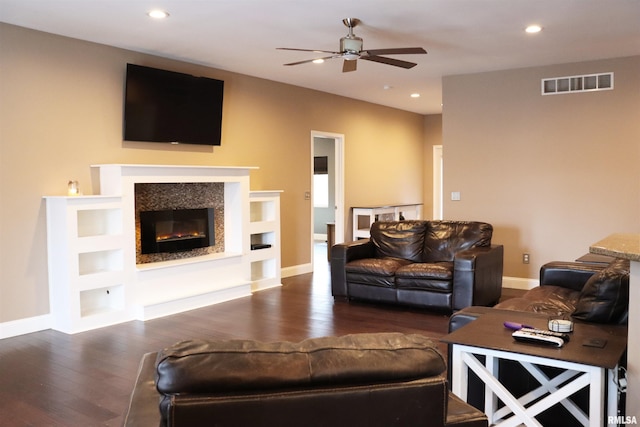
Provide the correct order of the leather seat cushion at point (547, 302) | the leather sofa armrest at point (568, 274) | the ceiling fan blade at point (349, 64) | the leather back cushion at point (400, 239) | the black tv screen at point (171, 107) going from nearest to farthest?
the leather seat cushion at point (547, 302) < the leather sofa armrest at point (568, 274) < the ceiling fan blade at point (349, 64) < the black tv screen at point (171, 107) < the leather back cushion at point (400, 239)

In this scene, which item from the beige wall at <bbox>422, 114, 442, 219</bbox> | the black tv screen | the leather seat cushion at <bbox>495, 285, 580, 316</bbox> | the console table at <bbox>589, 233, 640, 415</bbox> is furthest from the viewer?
the beige wall at <bbox>422, 114, 442, 219</bbox>

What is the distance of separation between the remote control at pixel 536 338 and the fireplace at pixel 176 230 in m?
4.22

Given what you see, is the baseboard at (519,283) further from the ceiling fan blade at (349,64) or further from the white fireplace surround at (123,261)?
the ceiling fan blade at (349,64)

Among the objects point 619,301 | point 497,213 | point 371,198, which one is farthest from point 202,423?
point 371,198

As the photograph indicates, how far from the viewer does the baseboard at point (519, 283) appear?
6.71 metres

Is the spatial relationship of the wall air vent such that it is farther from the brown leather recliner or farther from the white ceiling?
the brown leather recliner

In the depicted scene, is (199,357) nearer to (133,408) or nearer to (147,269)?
(133,408)

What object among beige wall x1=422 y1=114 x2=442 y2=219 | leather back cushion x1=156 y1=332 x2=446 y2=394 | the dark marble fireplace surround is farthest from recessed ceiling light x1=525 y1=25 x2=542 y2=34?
beige wall x1=422 y1=114 x2=442 y2=219

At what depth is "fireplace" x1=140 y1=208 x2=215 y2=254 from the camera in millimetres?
5758

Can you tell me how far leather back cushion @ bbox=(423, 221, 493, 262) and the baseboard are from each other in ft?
4.15

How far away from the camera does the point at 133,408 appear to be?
1595mm

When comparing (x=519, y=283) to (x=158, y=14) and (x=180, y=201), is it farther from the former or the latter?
(x=158, y=14)

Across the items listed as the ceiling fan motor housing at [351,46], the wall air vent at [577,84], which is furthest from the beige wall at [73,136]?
the wall air vent at [577,84]

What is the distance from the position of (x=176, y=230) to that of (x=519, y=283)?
4.17m
